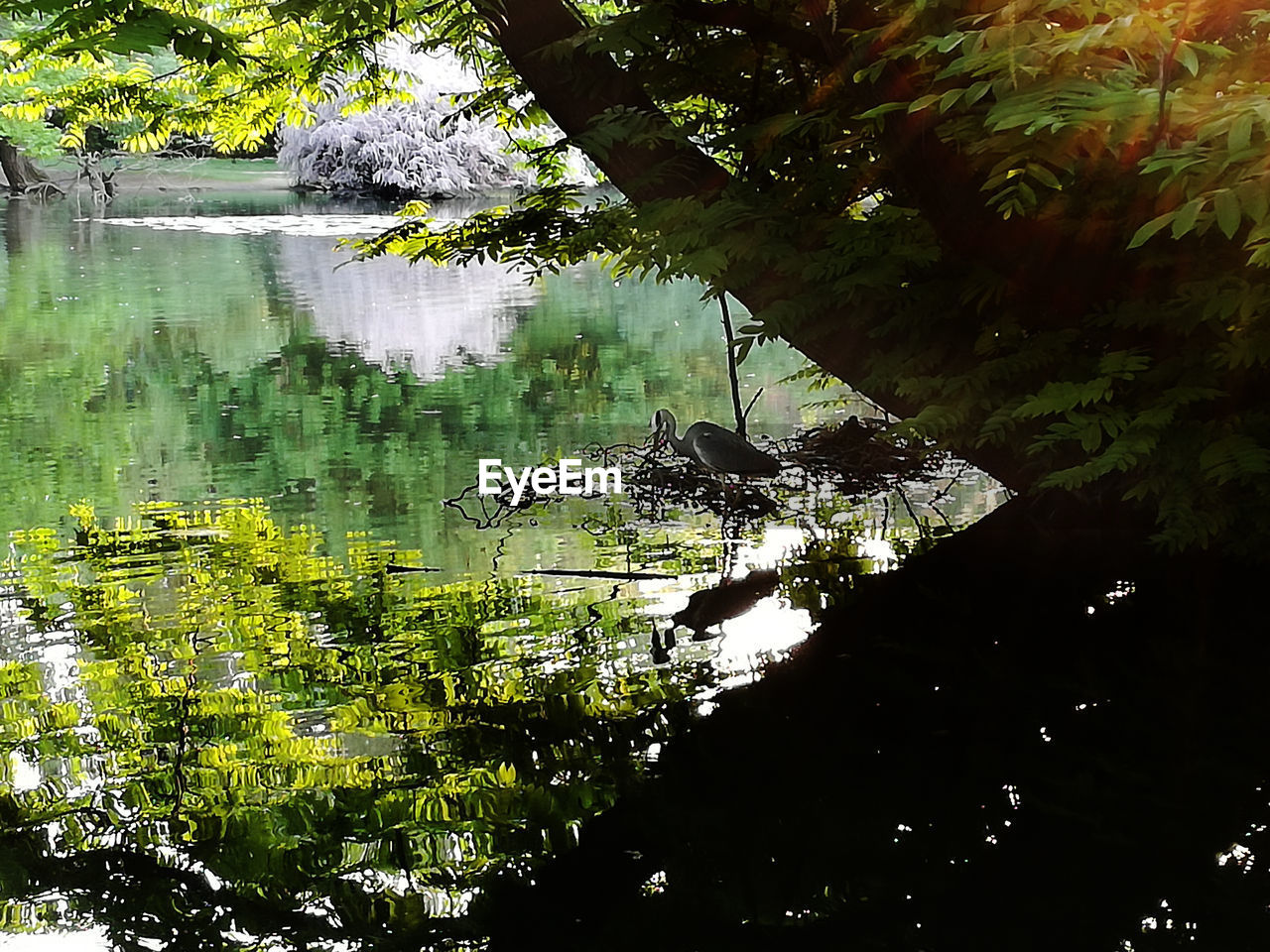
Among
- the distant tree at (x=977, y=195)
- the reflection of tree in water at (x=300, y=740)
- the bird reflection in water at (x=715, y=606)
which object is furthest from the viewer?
the bird reflection in water at (x=715, y=606)

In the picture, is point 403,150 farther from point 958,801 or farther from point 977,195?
point 958,801

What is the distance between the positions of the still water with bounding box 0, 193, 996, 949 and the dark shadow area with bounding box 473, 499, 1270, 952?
0.62 feet

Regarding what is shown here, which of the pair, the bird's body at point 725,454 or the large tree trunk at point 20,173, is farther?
the large tree trunk at point 20,173

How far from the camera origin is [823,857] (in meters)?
3.02

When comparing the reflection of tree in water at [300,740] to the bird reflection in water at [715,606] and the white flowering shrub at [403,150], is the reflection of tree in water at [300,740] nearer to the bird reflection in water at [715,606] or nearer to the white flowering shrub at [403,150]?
the bird reflection in water at [715,606]

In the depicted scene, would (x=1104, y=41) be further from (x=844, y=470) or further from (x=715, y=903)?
(x=844, y=470)

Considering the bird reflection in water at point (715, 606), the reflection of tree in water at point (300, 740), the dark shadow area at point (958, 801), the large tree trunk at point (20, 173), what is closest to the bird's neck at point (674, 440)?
the bird reflection in water at point (715, 606)

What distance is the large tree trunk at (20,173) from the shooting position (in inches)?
1627

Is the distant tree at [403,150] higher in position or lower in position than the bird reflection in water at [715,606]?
higher

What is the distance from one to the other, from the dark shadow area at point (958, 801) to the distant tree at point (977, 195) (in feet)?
2.41

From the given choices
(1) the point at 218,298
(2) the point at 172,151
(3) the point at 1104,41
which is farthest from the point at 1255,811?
(2) the point at 172,151

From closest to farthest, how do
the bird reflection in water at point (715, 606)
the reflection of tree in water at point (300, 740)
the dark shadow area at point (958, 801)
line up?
the dark shadow area at point (958, 801) < the reflection of tree in water at point (300, 740) < the bird reflection in water at point (715, 606)

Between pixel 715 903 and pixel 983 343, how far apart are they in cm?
288

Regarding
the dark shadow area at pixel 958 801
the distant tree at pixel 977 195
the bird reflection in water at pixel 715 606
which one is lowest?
the dark shadow area at pixel 958 801
